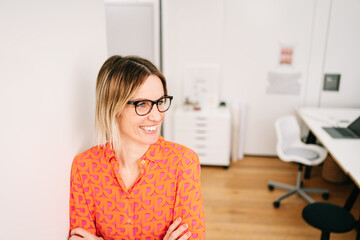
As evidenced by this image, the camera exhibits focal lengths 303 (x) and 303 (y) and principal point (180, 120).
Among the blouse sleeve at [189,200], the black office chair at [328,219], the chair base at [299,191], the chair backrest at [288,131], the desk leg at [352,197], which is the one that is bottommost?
the chair base at [299,191]

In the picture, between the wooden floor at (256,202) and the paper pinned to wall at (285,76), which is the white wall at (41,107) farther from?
the paper pinned to wall at (285,76)

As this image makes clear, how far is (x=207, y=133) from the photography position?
13.0 feet

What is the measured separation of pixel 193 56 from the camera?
428 cm

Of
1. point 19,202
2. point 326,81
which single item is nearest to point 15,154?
point 19,202

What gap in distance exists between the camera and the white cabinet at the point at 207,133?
3924mm

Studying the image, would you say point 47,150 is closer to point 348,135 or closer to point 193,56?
point 348,135

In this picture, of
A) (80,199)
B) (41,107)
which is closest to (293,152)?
(80,199)

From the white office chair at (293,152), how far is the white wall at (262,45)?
87 cm

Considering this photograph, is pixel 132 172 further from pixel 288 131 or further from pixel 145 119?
pixel 288 131

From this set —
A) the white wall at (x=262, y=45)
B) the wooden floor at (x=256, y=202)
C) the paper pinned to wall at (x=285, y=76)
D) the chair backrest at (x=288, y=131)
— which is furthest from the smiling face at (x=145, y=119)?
the paper pinned to wall at (x=285, y=76)

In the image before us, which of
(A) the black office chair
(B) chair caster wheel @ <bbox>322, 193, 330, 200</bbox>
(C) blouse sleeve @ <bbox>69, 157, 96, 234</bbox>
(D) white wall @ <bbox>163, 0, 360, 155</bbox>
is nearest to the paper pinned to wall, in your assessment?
(D) white wall @ <bbox>163, 0, 360, 155</bbox>

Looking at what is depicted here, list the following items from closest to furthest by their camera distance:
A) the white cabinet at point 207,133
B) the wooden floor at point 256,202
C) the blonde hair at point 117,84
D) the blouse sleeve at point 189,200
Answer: the blonde hair at point 117,84 < the blouse sleeve at point 189,200 < the wooden floor at point 256,202 < the white cabinet at point 207,133

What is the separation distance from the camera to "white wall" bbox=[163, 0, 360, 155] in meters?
3.95

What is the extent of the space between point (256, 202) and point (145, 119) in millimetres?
2470
